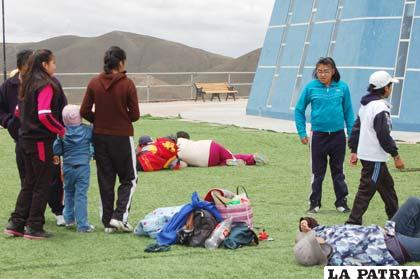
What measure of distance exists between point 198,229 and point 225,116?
735 inches

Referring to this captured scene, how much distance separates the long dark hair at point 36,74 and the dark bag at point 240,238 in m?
2.21

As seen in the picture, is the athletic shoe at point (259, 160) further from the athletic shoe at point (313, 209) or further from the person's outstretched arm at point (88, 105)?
the person's outstretched arm at point (88, 105)

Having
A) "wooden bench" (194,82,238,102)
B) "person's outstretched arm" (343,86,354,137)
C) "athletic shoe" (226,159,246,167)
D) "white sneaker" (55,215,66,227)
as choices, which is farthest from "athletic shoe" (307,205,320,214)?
"wooden bench" (194,82,238,102)

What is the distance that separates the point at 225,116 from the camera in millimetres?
26297

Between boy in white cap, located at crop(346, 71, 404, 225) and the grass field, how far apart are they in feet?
2.13

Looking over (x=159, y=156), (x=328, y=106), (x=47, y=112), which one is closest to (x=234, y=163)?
(x=159, y=156)

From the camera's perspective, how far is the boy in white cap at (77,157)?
27.7ft

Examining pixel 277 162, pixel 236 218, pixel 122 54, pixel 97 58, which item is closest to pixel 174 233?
pixel 236 218

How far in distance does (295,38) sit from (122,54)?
16889 mm

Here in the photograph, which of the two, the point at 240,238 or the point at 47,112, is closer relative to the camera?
the point at 240,238

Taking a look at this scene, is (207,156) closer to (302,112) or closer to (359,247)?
(302,112)

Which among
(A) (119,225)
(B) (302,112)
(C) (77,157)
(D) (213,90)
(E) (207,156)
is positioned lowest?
(D) (213,90)

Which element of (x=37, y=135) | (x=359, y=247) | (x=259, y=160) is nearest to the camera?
(x=359, y=247)

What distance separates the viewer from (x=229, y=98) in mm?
39469
